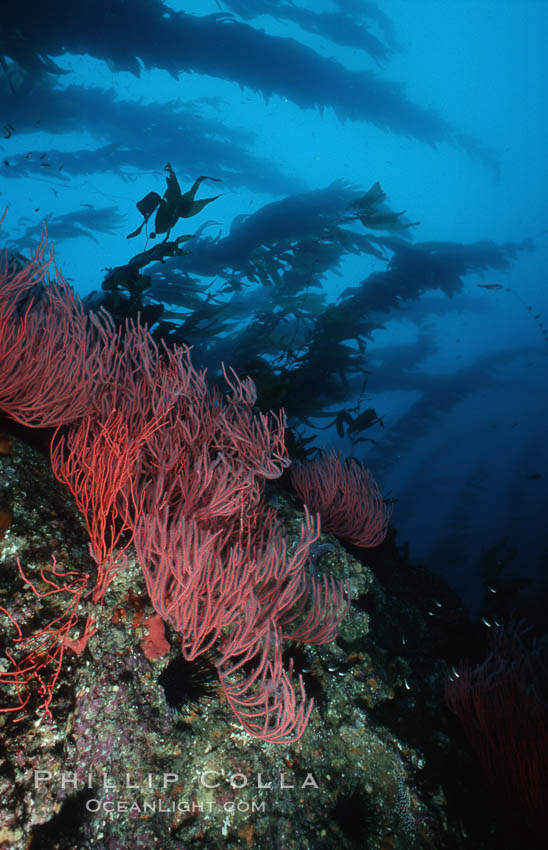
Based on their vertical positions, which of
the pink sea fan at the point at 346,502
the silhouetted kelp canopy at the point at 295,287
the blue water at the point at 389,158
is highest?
the blue water at the point at 389,158

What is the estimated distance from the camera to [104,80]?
1564 centimetres

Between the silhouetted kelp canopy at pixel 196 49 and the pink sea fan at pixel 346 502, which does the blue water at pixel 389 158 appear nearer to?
the silhouetted kelp canopy at pixel 196 49

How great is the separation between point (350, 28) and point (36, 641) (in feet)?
91.4

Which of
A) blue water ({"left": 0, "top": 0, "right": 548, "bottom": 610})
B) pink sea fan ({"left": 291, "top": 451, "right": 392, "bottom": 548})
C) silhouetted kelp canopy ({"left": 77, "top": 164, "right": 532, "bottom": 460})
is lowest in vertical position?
pink sea fan ({"left": 291, "top": 451, "right": 392, "bottom": 548})

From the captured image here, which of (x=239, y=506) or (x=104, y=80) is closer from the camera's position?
(x=239, y=506)

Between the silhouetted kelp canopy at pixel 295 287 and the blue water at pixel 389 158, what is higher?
the blue water at pixel 389 158

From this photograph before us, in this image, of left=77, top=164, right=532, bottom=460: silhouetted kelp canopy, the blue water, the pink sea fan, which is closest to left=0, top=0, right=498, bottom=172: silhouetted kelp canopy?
the blue water

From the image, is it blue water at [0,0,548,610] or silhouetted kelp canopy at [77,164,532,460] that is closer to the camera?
silhouetted kelp canopy at [77,164,532,460]

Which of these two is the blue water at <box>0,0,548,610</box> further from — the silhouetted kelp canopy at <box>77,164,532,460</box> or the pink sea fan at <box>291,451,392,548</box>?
the pink sea fan at <box>291,451,392,548</box>

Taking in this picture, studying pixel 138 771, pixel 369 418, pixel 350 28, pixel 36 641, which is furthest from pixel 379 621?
pixel 350 28

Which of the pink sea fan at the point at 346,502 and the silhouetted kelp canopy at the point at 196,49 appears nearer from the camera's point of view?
the pink sea fan at the point at 346,502

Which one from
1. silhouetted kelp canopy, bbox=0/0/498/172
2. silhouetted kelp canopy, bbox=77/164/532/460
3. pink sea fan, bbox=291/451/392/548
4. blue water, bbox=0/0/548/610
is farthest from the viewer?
blue water, bbox=0/0/548/610

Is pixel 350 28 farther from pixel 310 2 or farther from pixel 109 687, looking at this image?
pixel 109 687

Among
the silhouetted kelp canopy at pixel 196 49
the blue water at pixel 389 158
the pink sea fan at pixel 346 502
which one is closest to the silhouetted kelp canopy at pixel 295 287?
the pink sea fan at pixel 346 502
